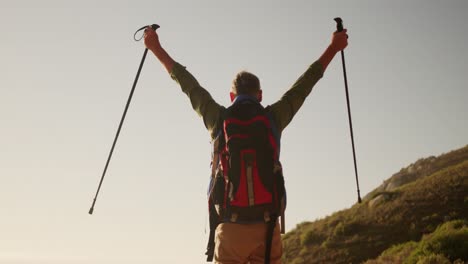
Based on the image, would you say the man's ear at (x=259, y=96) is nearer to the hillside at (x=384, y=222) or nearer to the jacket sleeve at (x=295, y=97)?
the jacket sleeve at (x=295, y=97)

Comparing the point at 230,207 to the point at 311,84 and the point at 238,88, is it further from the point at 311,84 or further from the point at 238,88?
the point at 311,84

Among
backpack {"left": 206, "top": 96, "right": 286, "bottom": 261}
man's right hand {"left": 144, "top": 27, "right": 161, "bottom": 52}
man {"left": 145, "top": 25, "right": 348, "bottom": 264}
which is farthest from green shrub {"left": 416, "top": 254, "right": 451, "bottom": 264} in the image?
man's right hand {"left": 144, "top": 27, "right": 161, "bottom": 52}

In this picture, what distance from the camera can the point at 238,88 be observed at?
13.9ft

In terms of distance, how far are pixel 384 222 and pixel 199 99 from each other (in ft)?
67.7

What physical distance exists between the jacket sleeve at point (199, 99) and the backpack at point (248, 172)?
0.66 feet

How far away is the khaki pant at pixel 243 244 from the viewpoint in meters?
3.73

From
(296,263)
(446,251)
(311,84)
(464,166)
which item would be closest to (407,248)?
(446,251)

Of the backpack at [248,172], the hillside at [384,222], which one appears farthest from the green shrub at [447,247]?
the backpack at [248,172]

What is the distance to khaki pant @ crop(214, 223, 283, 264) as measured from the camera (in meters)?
3.73

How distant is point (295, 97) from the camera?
4445 mm

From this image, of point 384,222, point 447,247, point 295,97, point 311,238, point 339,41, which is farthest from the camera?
point 311,238

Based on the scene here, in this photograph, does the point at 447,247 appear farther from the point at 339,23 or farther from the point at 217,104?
the point at 217,104

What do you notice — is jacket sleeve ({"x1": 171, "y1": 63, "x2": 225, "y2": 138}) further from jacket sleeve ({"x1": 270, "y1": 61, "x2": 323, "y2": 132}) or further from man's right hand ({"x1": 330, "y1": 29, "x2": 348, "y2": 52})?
man's right hand ({"x1": 330, "y1": 29, "x2": 348, "y2": 52})

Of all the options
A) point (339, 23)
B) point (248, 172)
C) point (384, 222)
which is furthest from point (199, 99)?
point (384, 222)
